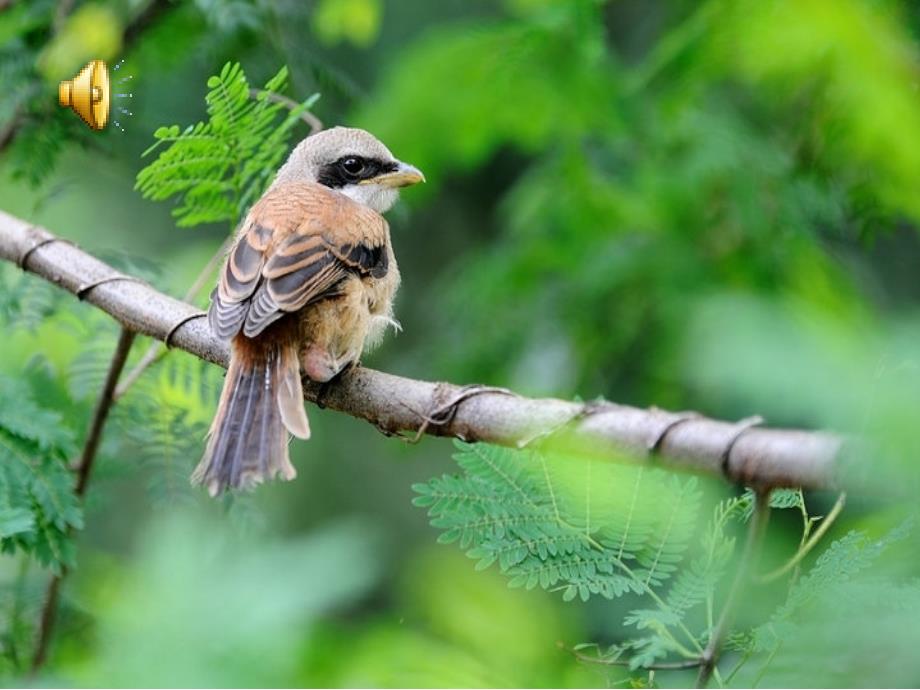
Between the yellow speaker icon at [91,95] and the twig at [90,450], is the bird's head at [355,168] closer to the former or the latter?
the yellow speaker icon at [91,95]

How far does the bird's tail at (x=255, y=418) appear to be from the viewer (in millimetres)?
2842

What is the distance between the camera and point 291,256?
3.54 m

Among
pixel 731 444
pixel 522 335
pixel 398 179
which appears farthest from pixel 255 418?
pixel 522 335

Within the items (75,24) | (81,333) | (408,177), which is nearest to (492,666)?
(408,177)

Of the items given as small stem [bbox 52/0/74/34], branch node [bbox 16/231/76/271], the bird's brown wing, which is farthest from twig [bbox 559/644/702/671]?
small stem [bbox 52/0/74/34]

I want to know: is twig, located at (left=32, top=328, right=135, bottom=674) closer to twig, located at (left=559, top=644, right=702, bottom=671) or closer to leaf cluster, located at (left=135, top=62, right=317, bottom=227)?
leaf cluster, located at (left=135, top=62, right=317, bottom=227)

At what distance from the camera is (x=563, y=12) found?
478cm

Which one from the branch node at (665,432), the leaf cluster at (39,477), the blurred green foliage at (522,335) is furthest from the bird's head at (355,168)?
the branch node at (665,432)

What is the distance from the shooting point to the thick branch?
189 centimetres

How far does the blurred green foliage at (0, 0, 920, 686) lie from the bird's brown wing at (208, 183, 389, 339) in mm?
165

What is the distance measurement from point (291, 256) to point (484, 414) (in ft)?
Result: 3.86

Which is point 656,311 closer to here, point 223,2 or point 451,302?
point 451,302

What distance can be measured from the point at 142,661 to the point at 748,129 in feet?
16.3

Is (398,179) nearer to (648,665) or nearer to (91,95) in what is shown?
(91,95)
